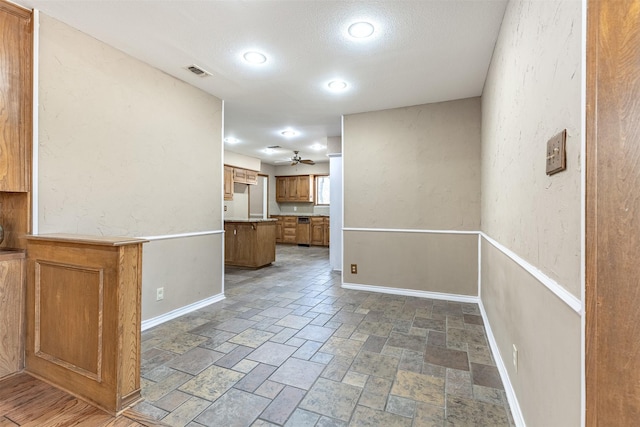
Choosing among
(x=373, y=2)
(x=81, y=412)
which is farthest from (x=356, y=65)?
(x=81, y=412)

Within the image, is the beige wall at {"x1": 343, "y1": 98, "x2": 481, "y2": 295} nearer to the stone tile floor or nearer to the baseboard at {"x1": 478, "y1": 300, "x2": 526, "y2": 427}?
the stone tile floor

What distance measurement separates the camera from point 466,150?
3520 millimetres

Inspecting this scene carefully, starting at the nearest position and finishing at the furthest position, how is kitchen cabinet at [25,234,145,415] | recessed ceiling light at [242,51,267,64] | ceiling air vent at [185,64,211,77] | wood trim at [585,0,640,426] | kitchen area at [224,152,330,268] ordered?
wood trim at [585,0,640,426] → kitchen cabinet at [25,234,145,415] → recessed ceiling light at [242,51,267,64] → ceiling air vent at [185,64,211,77] → kitchen area at [224,152,330,268]

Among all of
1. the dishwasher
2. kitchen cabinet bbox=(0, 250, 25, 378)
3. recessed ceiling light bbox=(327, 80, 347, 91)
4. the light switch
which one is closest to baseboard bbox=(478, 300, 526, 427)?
the light switch

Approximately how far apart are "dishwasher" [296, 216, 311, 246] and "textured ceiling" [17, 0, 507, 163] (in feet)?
17.7

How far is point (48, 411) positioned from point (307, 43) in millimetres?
2864

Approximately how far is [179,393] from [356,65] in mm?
2834

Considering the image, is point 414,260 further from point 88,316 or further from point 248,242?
point 88,316

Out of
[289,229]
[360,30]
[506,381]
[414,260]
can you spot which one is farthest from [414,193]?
[289,229]

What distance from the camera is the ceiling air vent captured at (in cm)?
273

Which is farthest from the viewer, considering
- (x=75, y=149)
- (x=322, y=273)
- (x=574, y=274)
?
(x=322, y=273)

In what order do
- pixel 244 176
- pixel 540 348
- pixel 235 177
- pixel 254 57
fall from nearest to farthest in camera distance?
pixel 540 348
pixel 254 57
pixel 235 177
pixel 244 176

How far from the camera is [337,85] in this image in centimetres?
313

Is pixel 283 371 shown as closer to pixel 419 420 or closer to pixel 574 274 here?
pixel 419 420
